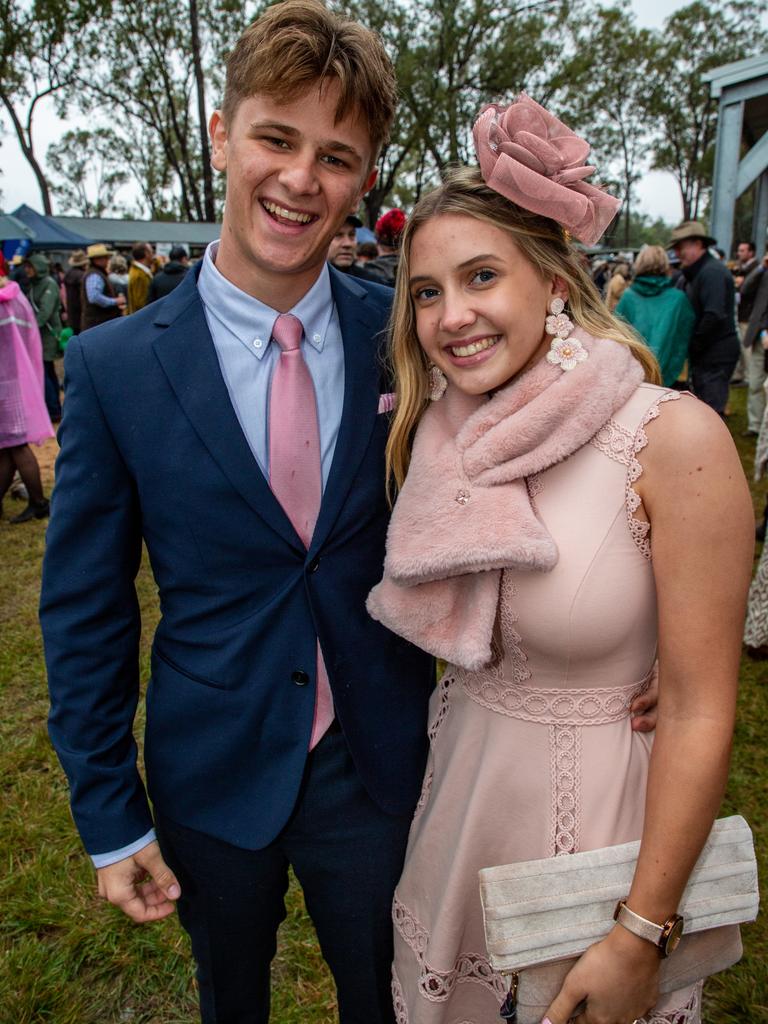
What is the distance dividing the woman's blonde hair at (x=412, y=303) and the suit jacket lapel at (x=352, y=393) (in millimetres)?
53

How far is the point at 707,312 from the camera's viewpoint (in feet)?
20.7

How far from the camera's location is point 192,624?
149 cm

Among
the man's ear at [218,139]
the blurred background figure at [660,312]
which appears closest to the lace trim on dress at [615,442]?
the man's ear at [218,139]

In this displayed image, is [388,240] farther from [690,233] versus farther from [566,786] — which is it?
[566,786]

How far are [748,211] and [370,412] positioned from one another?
47.3 meters

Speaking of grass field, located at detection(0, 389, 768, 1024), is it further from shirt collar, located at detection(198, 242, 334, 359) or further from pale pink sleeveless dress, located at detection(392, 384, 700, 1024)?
shirt collar, located at detection(198, 242, 334, 359)

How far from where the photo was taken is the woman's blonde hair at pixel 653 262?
5762 mm

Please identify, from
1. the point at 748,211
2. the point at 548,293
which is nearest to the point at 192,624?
the point at 548,293

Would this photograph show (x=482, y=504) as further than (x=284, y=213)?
No

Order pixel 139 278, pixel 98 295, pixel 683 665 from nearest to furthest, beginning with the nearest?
pixel 683 665
pixel 98 295
pixel 139 278

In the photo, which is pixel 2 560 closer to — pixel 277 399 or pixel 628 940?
pixel 277 399

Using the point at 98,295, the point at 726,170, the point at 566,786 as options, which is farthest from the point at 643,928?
the point at 726,170

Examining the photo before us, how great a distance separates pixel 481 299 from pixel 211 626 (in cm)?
79

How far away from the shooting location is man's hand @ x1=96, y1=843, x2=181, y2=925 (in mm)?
1479
